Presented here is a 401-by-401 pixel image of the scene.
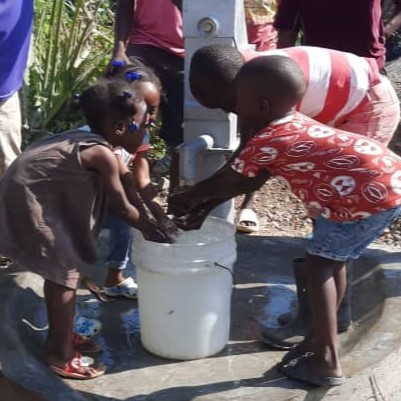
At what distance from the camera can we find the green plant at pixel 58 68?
5230 millimetres

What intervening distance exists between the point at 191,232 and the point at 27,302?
0.68 meters

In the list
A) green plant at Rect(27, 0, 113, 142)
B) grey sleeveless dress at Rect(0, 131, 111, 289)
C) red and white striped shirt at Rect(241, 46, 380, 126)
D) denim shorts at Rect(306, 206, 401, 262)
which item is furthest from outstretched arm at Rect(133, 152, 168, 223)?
green plant at Rect(27, 0, 113, 142)

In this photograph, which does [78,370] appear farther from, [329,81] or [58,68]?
[58,68]

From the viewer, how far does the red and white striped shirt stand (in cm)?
323

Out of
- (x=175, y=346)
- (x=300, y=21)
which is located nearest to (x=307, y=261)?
(x=175, y=346)

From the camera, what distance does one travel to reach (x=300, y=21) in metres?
4.13

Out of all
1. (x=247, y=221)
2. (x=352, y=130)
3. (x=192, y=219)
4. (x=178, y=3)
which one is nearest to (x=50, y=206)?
(x=192, y=219)

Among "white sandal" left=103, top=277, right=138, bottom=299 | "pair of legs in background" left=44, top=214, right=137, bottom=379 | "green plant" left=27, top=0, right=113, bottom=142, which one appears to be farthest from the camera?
"green plant" left=27, top=0, right=113, bottom=142

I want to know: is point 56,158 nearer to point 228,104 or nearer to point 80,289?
point 228,104

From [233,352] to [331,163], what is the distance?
0.81 metres

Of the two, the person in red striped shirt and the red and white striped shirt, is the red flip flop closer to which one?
the person in red striped shirt

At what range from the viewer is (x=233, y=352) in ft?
11.0

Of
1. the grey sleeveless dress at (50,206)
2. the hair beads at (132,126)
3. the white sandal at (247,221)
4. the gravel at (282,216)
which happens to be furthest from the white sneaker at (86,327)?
the gravel at (282,216)

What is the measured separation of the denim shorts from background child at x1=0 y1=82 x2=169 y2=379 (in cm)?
50
